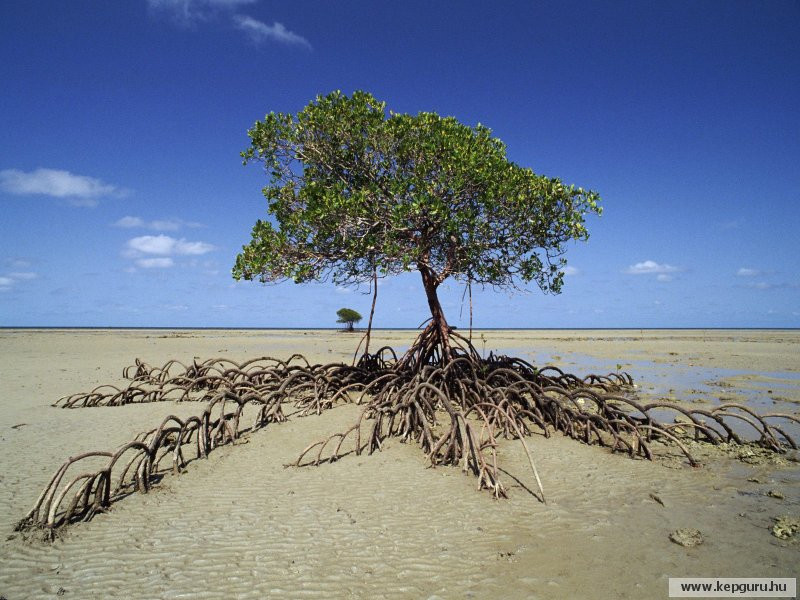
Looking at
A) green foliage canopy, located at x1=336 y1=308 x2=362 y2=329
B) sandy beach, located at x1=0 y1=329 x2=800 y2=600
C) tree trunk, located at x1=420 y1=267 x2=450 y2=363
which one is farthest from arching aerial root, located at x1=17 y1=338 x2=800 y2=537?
green foliage canopy, located at x1=336 y1=308 x2=362 y2=329

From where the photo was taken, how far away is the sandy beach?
335cm

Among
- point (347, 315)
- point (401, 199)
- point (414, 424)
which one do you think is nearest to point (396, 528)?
point (414, 424)

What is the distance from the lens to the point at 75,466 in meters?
5.74

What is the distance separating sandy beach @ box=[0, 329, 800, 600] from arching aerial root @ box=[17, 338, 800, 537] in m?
0.24

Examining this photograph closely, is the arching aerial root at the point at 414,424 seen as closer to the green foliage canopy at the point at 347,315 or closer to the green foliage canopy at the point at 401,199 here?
the green foliage canopy at the point at 401,199

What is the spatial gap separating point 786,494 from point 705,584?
2707 mm

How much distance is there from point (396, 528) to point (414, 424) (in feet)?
9.09

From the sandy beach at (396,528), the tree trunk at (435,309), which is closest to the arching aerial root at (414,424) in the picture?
the sandy beach at (396,528)

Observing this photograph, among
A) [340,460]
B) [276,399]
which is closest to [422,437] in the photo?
[340,460]

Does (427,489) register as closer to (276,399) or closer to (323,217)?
(276,399)

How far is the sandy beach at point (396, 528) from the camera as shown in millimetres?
3352

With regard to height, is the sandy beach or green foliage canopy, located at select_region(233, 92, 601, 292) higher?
green foliage canopy, located at select_region(233, 92, 601, 292)

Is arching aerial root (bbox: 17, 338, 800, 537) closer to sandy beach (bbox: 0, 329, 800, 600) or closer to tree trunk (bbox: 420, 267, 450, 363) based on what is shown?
sandy beach (bbox: 0, 329, 800, 600)

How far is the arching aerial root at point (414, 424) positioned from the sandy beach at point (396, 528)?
0.79ft
